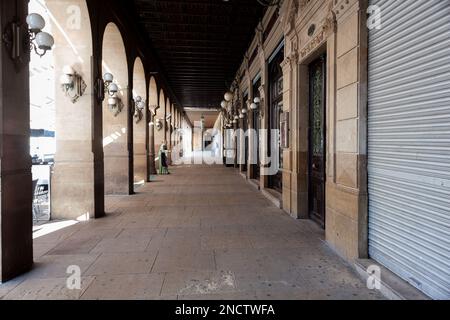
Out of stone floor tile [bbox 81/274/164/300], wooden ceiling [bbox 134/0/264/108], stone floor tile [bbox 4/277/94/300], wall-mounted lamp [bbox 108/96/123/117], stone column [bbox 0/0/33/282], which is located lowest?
stone floor tile [bbox 4/277/94/300]

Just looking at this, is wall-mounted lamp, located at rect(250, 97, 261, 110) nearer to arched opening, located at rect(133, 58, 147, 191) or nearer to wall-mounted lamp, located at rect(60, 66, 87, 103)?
arched opening, located at rect(133, 58, 147, 191)

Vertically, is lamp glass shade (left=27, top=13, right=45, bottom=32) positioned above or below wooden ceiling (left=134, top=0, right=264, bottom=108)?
below

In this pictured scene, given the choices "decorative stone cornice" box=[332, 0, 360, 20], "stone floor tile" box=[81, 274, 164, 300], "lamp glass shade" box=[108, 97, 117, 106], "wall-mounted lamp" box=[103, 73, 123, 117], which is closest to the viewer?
"stone floor tile" box=[81, 274, 164, 300]

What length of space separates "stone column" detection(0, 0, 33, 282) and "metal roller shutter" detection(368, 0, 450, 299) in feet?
14.1

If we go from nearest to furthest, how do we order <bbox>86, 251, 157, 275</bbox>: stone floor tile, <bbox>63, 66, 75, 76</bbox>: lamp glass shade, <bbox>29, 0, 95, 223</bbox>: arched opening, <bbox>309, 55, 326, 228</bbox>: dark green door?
<bbox>86, 251, 157, 275</bbox>: stone floor tile → <bbox>309, 55, 326, 228</bbox>: dark green door → <bbox>63, 66, 75, 76</bbox>: lamp glass shade → <bbox>29, 0, 95, 223</bbox>: arched opening

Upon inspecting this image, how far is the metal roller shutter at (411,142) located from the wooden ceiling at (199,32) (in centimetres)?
694

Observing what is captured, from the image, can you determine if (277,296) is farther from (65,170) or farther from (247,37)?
(247,37)

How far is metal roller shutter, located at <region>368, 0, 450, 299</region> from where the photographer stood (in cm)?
287

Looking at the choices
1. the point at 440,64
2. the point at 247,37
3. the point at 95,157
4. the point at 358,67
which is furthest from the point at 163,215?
the point at 247,37

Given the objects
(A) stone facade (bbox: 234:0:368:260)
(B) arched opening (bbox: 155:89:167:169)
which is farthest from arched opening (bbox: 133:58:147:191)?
(A) stone facade (bbox: 234:0:368:260)

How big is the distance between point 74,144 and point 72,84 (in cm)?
124

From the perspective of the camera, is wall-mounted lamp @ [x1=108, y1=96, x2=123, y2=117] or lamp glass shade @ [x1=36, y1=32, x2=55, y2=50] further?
wall-mounted lamp @ [x1=108, y1=96, x2=123, y2=117]

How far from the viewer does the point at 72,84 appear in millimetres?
6730

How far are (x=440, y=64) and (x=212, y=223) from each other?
182 inches
